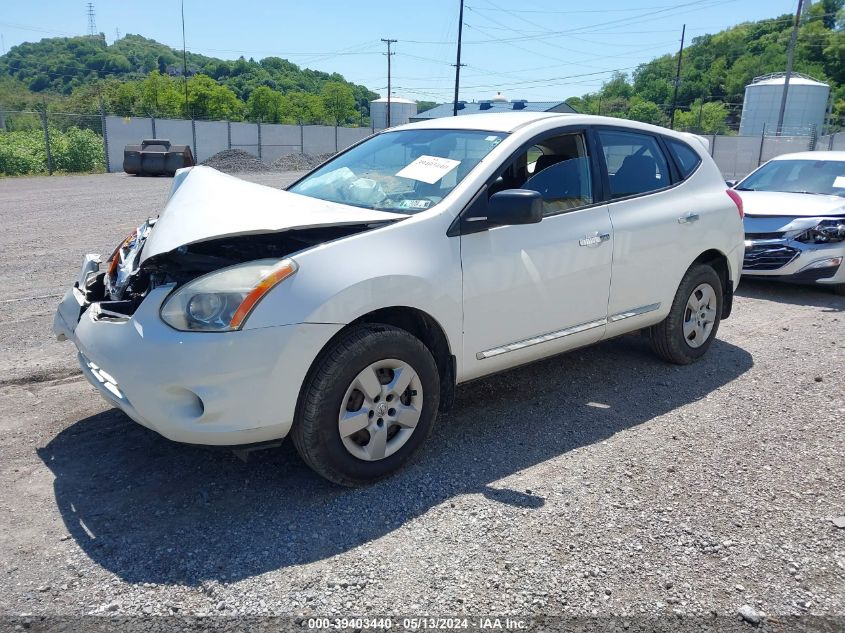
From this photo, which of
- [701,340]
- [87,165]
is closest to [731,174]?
[87,165]

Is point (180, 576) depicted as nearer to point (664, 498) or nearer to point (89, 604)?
point (89, 604)

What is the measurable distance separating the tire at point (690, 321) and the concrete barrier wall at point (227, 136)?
102 ft

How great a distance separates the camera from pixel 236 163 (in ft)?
117

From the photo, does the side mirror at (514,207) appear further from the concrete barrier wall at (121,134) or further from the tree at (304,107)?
the tree at (304,107)

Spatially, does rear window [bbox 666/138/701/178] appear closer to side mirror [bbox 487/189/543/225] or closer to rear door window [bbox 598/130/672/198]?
rear door window [bbox 598/130/672/198]

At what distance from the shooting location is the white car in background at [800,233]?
7891 mm

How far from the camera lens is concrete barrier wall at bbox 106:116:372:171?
35.6 m

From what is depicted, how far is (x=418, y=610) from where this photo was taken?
268 centimetres

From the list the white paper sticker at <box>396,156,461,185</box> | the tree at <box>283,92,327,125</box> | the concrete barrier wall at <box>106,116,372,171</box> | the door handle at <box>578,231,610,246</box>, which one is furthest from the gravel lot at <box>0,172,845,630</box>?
the tree at <box>283,92,327,125</box>

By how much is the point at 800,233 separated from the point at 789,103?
187 ft

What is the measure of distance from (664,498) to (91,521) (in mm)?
2734

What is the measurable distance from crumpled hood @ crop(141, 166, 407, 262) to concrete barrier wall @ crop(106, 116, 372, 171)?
105ft

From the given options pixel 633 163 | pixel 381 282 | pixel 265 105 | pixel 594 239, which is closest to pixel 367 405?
pixel 381 282

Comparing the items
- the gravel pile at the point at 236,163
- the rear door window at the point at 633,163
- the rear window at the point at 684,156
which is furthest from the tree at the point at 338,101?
the rear door window at the point at 633,163
